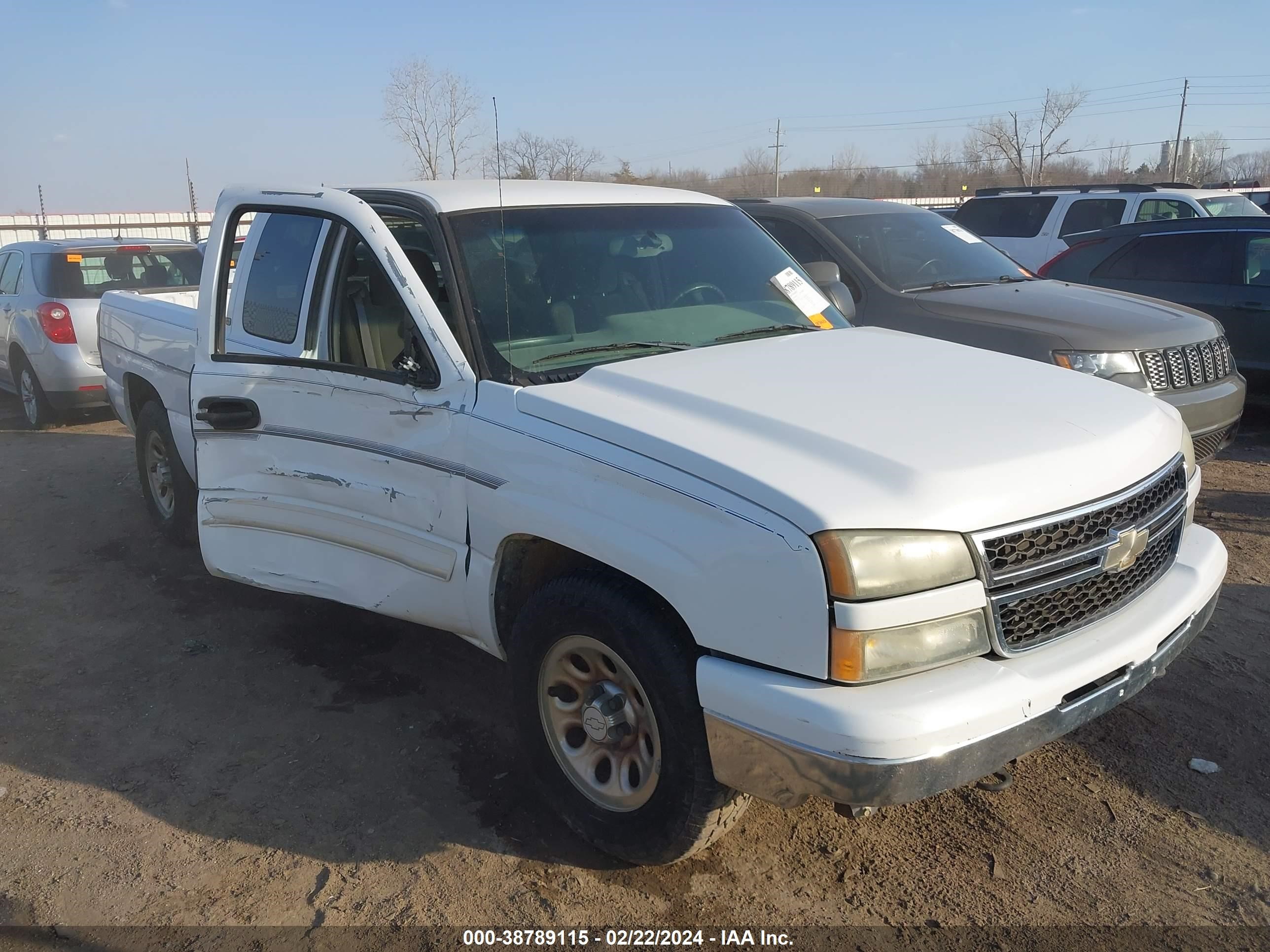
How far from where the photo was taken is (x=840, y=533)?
90.4 inches

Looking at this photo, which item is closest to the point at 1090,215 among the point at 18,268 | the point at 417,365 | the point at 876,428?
the point at 876,428

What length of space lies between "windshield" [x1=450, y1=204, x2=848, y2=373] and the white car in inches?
346

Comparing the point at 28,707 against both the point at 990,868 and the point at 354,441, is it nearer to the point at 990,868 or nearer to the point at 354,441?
the point at 354,441

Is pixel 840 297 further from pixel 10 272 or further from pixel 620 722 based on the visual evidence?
pixel 10 272

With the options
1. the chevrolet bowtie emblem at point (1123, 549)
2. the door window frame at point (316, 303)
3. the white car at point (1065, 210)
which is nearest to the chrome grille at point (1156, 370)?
the chevrolet bowtie emblem at point (1123, 549)

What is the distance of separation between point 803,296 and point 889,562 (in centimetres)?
206

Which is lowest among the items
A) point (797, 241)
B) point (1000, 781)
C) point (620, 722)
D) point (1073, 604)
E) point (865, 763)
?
point (1000, 781)

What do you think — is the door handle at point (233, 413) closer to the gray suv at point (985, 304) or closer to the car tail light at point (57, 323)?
the gray suv at point (985, 304)

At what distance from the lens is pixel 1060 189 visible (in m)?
12.7

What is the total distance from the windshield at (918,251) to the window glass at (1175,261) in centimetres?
204

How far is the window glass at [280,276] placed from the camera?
158 inches

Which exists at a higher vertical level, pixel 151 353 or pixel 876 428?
pixel 876 428

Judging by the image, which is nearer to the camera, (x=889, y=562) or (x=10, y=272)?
(x=889, y=562)

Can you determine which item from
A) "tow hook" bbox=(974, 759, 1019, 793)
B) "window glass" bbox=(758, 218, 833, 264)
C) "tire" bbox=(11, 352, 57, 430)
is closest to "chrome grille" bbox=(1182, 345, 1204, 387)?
"window glass" bbox=(758, 218, 833, 264)
